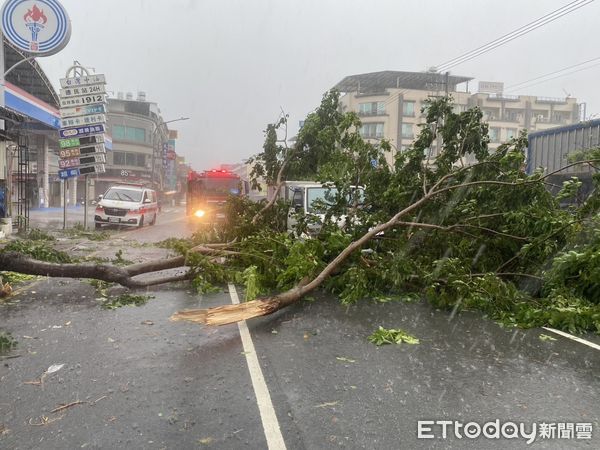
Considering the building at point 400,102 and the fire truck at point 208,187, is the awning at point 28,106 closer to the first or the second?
the fire truck at point 208,187

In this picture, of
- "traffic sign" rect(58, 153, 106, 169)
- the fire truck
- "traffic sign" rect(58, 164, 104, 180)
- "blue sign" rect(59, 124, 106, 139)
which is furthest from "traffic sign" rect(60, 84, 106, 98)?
the fire truck

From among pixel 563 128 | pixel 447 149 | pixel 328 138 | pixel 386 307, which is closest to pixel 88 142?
pixel 328 138

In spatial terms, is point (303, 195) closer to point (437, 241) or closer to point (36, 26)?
point (437, 241)

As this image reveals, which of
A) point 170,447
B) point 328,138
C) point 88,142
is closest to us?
point 170,447

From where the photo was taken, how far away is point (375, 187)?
33.3 feet

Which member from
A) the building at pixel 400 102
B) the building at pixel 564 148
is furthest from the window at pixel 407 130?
the building at pixel 564 148

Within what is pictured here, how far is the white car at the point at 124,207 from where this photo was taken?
2042 cm

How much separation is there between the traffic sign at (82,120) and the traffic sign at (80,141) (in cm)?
55

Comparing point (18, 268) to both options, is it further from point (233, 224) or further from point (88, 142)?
point (88, 142)

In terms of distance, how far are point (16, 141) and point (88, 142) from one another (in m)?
2.84

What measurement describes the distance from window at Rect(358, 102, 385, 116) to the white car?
179ft

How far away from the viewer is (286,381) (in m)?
4.44

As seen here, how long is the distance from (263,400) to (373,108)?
71574 millimetres

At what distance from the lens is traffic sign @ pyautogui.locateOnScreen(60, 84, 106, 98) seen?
18.5 m
